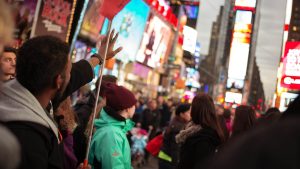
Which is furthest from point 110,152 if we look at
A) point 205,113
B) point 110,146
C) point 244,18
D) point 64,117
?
point 244,18

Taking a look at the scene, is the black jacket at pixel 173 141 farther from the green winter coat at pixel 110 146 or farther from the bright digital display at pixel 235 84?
the bright digital display at pixel 235 84

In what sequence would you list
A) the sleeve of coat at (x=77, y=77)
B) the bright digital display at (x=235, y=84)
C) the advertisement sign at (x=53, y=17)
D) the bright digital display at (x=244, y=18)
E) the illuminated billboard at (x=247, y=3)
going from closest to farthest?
the sleeve of coat at (x=77, y=77)
the advertisement sign at (x=53, y=17)
the illuminated billboard at (x=247, y=3)
the bright digital display at (x=244, y=18)
the bright digital display at (x=235, y=84)

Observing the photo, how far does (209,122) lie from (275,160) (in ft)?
12.8

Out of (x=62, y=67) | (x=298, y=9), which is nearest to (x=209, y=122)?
(x=62, y=67)

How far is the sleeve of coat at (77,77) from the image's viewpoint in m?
3.43

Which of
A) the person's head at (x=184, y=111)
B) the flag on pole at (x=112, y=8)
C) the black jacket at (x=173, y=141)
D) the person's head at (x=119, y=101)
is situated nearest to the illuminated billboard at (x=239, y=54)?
the black jacket at (x=173, y=141)

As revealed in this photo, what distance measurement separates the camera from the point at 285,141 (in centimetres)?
99

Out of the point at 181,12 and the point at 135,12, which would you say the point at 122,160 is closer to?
the point at 135,12

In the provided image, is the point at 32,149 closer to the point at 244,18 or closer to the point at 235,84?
the point at 244,18

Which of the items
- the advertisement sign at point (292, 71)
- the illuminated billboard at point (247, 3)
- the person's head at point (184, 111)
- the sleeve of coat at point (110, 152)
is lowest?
the sleeve of coat at point (110, 152)

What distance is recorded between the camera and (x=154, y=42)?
2598 cm

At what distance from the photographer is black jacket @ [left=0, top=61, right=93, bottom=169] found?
7.03 feet

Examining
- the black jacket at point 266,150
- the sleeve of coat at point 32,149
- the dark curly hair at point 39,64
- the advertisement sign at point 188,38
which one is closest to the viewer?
the black jacket at point 266,150

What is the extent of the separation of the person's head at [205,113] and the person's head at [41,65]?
103 inches
